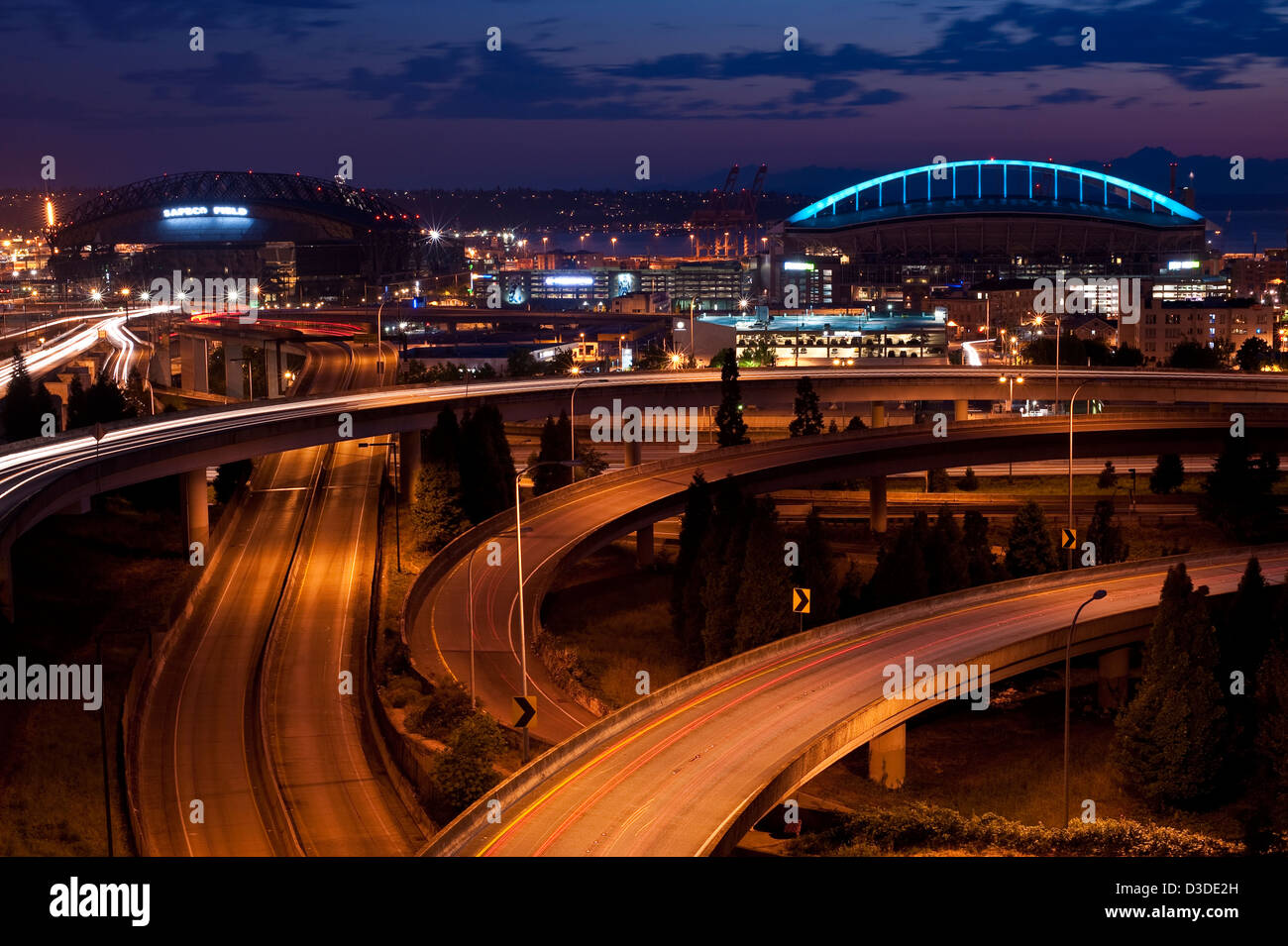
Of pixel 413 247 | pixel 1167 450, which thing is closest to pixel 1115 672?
pixel 1167 450

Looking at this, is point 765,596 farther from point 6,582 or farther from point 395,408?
point 395,408

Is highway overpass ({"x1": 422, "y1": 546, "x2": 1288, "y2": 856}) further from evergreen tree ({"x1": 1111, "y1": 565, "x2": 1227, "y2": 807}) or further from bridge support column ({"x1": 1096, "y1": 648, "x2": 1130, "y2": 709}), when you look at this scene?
evergreen tree ({"x1": 1111, "y1": 565, "x2": 1227, "y2": 807})

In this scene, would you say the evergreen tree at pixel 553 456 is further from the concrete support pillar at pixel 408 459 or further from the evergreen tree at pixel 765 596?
the evergreen tree at pixel 765 596

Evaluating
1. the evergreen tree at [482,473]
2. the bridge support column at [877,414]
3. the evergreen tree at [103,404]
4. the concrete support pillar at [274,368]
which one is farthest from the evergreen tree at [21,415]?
the bridge support column at [877,414]

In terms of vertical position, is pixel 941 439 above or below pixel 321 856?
above
